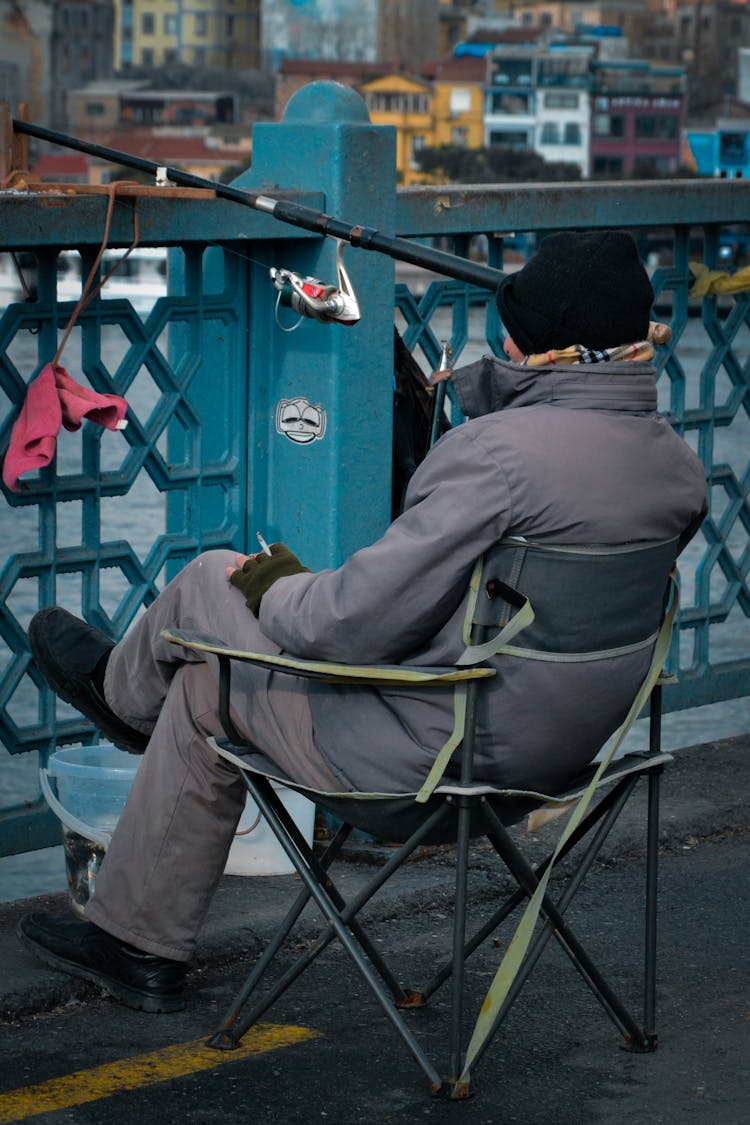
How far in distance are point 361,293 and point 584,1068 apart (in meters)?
1.76

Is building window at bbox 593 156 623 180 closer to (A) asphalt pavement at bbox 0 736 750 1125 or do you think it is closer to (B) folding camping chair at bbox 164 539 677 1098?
(A) asphalt pavement at bbox 0 736 750 1125

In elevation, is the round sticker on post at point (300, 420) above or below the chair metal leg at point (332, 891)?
above

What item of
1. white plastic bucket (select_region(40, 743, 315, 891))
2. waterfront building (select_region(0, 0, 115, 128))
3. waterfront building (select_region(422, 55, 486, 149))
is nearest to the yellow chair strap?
white plastic bucket (select_region(40, 743, 315, 891))

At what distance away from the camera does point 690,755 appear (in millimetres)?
5074

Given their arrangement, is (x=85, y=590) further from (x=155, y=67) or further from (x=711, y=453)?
(x=155, y=67)

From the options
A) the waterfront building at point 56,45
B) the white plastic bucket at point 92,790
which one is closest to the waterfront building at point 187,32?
the waterfront building at point 56,45

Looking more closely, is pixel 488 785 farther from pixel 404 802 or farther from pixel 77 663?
pixel 77 663

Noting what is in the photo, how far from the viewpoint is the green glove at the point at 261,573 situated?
2988 mm

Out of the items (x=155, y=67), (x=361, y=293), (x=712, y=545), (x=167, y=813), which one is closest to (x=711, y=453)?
(x=712, y=545)

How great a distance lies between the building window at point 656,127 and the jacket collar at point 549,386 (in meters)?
144

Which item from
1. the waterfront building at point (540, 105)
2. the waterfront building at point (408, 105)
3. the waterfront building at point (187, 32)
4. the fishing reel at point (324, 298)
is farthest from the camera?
the waterfront building at point (187, 32)

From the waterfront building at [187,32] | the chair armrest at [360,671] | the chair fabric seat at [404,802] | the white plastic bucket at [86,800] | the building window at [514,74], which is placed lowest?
the white plastic bucket at [86,800]

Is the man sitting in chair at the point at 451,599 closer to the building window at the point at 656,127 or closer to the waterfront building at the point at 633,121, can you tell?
the waterfront building at the point at 633,121

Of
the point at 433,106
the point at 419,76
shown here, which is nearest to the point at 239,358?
the point at 433,106
